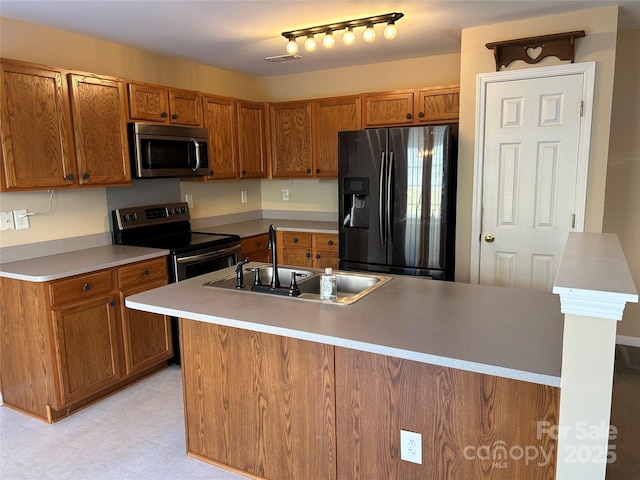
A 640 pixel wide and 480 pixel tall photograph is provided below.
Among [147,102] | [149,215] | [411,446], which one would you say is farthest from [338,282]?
[147,102]

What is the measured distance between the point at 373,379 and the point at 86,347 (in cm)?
197

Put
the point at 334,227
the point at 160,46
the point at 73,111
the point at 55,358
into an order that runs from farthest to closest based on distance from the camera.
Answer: the point at 334,227 < the point at 160,46 < the point at 73,111 < the point at 55,358

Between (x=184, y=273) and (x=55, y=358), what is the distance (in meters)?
0.97

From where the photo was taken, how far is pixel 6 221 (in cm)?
288

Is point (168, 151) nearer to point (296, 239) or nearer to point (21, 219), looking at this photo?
point (21, 219)

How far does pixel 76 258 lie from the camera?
298cm

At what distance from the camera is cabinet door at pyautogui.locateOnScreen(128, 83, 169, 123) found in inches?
129

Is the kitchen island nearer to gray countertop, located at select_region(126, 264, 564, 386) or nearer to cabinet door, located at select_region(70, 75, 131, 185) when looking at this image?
gray countertop, located at select_region(126, 264, 564, 386)

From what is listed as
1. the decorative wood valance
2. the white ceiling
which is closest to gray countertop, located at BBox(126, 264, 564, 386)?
the white ceiling

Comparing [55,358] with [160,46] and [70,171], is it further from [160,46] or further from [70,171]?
[160,46]

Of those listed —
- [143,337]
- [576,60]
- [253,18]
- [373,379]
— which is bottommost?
[143,337]

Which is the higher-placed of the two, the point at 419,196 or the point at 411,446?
the point at 419,196

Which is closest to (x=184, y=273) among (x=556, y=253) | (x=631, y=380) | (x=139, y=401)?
(x=139, y=401)

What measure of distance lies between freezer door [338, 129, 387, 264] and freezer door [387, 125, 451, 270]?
10 cm
